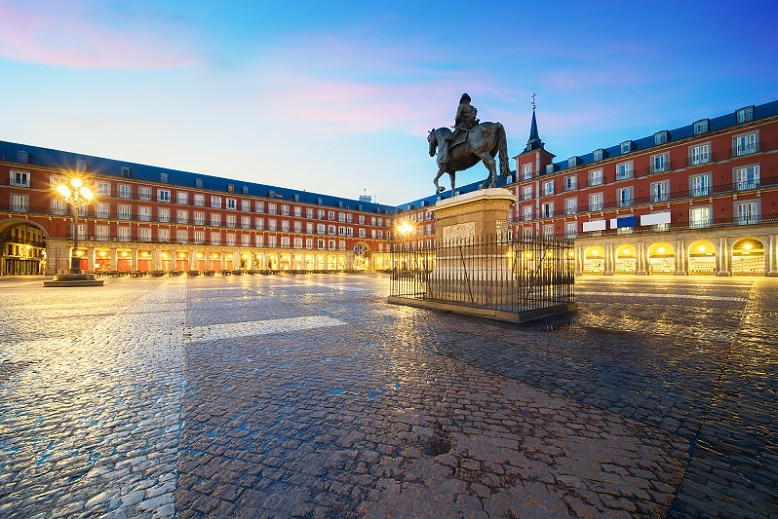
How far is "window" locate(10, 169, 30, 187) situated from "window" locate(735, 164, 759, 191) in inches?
2715

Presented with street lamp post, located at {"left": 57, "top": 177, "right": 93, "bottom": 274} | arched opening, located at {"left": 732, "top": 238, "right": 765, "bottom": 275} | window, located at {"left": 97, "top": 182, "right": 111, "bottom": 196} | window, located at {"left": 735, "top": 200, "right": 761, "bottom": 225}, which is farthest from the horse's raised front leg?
window, located at {"left": 97, "top": 182, "right": 111, "bottom": 196}

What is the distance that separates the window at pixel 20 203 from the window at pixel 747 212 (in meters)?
68.3

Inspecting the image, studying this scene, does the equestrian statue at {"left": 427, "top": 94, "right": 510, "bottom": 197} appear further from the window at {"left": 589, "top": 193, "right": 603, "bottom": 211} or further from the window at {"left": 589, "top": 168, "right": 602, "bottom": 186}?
the window at {"left": 589, "top": 168, "right": 602, "bottom": 186}

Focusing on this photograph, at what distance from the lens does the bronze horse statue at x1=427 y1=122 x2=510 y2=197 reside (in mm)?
8383

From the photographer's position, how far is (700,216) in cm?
2725

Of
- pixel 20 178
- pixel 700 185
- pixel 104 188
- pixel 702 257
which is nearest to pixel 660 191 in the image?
pixel 700 185

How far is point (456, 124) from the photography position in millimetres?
9250

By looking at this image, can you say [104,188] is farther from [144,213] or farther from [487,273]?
[487,273]

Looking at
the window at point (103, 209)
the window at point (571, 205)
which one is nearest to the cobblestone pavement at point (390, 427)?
the window at point (571, 205)

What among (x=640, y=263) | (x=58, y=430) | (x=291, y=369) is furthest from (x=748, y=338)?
(x=640, y=263)

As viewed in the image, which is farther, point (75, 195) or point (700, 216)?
point (700, 216)

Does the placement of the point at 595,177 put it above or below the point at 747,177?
above

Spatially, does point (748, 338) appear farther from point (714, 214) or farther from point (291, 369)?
point (714, 214)

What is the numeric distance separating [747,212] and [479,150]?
31.3 meters
